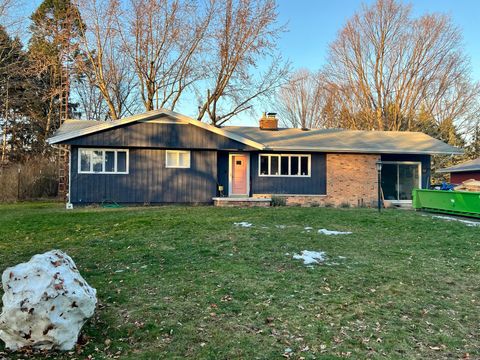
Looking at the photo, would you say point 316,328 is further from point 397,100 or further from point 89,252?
point 397,100

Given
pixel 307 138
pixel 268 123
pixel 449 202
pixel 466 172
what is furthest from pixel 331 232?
pixel 466 172

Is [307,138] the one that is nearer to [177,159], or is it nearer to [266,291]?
[177,159]

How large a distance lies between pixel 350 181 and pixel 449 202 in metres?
4.53

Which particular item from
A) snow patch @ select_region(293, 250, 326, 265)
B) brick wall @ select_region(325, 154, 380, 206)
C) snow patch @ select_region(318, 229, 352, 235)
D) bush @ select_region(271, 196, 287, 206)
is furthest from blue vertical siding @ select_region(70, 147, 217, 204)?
snow patch @ select_region(293, 250, 326, 265)

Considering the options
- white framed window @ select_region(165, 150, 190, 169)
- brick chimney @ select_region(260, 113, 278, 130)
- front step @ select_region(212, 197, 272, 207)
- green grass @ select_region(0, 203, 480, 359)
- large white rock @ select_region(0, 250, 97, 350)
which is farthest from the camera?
brick chimney @ select_region(260, 113, 278, 130)

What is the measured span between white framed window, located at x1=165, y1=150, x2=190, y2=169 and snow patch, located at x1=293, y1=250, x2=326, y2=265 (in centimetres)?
968

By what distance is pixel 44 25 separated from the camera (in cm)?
2286

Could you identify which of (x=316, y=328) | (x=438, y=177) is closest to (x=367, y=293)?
(x=316, y=328)

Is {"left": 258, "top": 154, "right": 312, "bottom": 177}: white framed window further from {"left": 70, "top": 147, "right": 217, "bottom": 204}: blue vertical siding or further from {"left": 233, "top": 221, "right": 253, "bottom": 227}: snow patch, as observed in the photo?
→ {"left": 233, "top": 221, "right": 253, "bottom": 227}: snow patch

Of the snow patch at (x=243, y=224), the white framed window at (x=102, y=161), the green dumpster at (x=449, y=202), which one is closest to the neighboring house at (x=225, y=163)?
the white framed window at (x=102, y=161)

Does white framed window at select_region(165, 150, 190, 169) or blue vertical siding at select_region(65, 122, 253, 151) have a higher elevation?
blue vertical siding at select_region(65, 122, 253, 151)

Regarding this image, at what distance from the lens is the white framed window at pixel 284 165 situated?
1678 cm

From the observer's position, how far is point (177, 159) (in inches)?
615

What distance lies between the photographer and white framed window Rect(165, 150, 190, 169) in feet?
51.0
